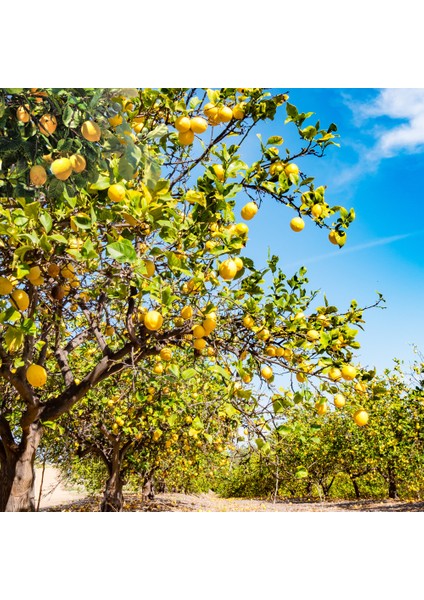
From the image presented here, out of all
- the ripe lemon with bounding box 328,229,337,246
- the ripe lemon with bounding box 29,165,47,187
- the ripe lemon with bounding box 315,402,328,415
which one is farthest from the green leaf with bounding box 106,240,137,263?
the ripe lemon with bounding box 315,402,328,415

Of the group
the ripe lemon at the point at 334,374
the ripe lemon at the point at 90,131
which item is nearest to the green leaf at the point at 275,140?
the ripe lemon at the point at 90,131

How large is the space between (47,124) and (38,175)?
0.76 feet

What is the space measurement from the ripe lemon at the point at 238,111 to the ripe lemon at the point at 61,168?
0.92 metres

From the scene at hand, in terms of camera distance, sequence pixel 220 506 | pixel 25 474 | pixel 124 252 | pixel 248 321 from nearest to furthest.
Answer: pixel 124 252 → pixel 248 321 → pixel 25 474 → pixel 220 506

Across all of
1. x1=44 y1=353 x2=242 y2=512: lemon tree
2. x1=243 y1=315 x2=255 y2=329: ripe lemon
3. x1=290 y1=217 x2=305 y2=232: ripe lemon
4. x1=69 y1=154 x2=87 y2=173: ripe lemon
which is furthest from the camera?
x1=44 y1=353 x2=242 y2=512: lemon tree

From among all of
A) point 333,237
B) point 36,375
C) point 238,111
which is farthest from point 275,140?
point 36,375

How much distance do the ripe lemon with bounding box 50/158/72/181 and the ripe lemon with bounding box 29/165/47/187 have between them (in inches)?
3.7

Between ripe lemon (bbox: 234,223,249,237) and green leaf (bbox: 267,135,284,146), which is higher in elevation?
green leaf (bbox: 267,135,284,146)

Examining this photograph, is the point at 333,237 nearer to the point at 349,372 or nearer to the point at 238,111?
the point at 349,372

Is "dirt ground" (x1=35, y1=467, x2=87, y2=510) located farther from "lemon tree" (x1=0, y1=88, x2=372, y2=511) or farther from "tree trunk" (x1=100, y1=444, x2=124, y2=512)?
"lemon tree" (x1=0, y1=88, x2=372, y2=511)

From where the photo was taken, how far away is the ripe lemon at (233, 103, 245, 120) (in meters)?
2.20

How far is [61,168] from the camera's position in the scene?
1.71 meters

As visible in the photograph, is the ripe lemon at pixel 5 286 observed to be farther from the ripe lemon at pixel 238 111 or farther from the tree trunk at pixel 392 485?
the tree trunk at pixel 392 485
